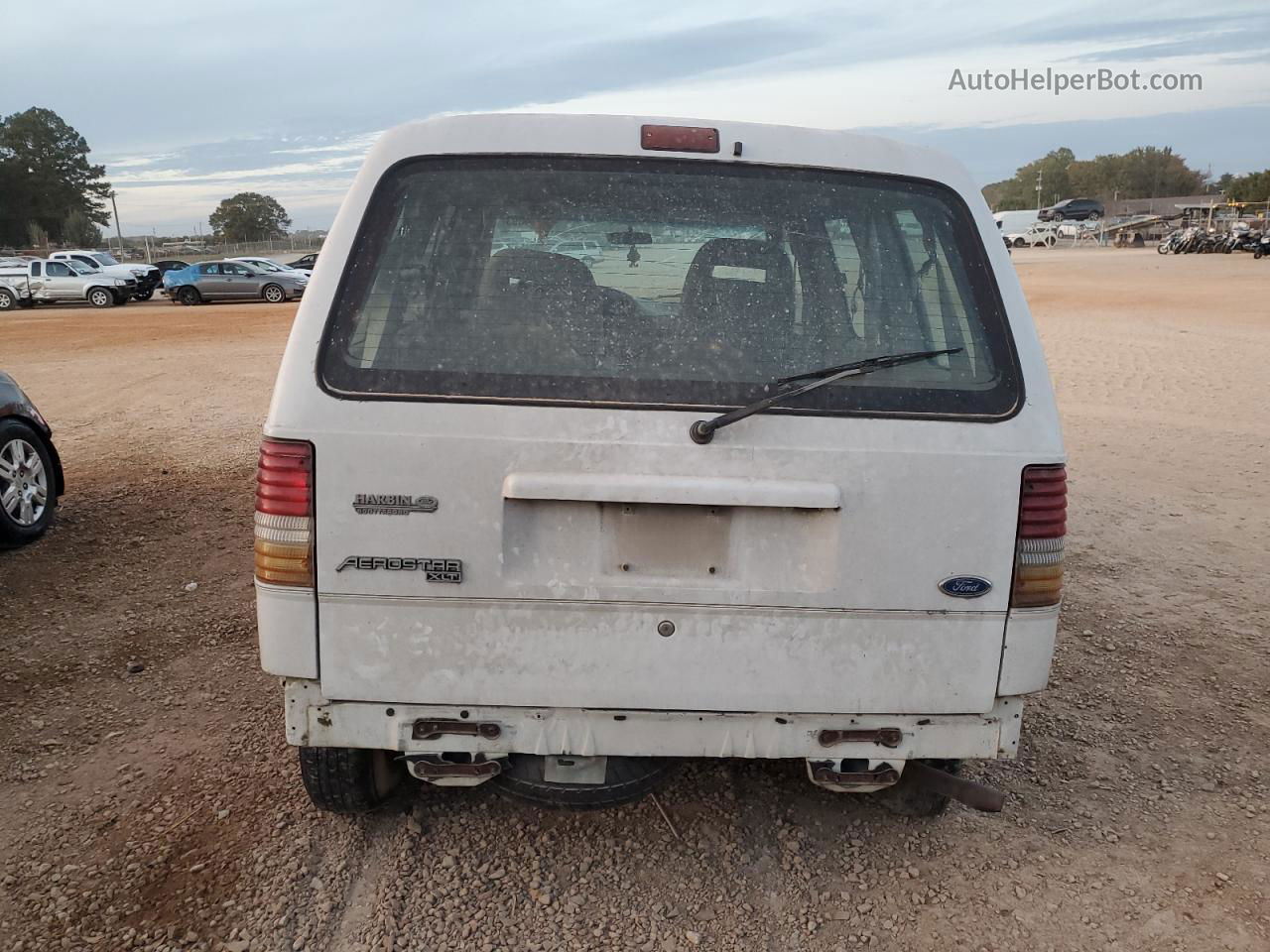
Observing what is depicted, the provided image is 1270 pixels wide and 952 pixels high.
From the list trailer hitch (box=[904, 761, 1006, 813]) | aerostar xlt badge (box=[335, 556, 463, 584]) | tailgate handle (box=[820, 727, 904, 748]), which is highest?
aerostar xlt badge (box=[335, 556, 463, 584])

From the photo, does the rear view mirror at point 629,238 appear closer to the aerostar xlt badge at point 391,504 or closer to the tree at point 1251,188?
the aerostar xlt badge at point 391,504

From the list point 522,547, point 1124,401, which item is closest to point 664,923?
point 522,547

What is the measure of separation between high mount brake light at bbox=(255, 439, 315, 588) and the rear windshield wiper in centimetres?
94

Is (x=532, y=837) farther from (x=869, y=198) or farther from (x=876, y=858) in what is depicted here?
(x=869, y=198)

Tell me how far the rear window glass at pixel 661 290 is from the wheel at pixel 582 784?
1059 mm

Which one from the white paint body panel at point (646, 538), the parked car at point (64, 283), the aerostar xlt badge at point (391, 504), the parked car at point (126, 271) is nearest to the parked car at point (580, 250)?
the white paint body panel at point (646, 538)

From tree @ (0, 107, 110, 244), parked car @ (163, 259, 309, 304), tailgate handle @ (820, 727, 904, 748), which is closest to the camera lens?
tailgate handle @ (820, 727, 904, 748)

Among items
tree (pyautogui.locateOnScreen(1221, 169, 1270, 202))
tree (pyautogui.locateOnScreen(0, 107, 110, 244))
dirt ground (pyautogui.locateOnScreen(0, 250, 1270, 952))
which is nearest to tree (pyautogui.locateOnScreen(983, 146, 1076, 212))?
tree (pyautogui.locateOnScreen(1221, 169, 1270, 202))

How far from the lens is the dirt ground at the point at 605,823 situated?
2795 mm

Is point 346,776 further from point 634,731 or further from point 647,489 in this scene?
point 647,489

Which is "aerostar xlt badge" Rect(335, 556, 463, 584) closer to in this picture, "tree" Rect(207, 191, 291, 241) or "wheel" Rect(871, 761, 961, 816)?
"wheel" Rect(871, 761, 961, 816)

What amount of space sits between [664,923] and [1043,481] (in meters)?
1.56

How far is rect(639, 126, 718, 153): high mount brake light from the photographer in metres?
2.62

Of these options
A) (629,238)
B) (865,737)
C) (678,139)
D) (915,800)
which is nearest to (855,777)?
(865,737)
